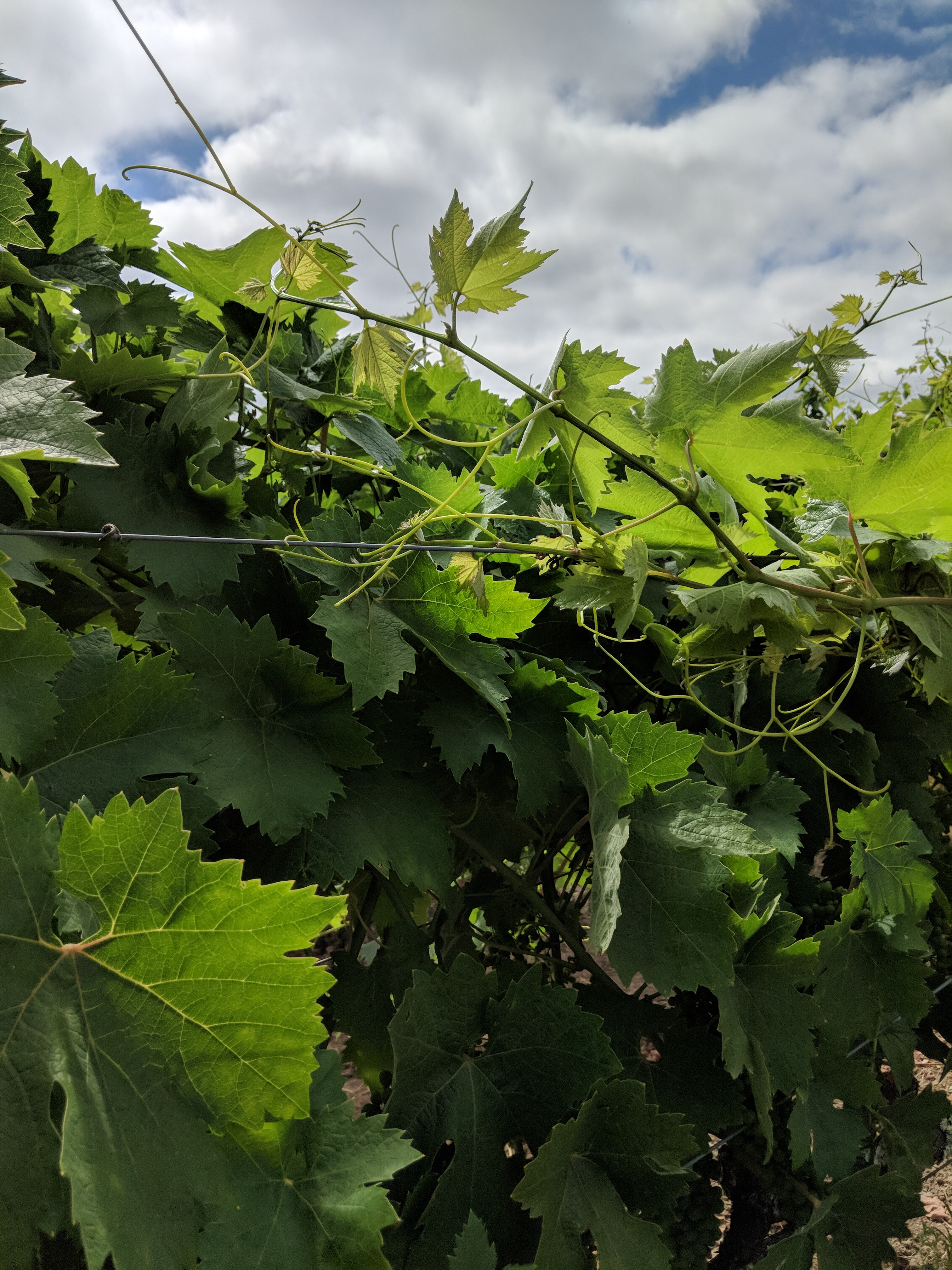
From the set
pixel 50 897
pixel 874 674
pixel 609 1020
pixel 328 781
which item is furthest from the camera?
pixel 874 674

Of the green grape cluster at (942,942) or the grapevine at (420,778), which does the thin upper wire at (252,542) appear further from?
the green grape cluster at (942,942)

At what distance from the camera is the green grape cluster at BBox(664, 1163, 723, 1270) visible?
36.0 inches

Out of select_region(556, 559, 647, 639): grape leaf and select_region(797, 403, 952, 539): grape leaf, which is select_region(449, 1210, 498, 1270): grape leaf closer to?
select_region(556, 559, 647, 639): grape leaf

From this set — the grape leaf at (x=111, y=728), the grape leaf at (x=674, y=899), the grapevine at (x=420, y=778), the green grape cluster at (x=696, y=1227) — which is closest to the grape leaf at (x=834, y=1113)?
the grapevine at (x=420, y=778)

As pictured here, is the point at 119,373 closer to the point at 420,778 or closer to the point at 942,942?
the point at 420,778

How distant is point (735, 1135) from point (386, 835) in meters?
0.68

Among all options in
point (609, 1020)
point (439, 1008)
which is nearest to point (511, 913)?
point (609, 1020)

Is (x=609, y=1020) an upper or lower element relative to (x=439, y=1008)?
lower

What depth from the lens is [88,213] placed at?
880 mm

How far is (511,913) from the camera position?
113cm

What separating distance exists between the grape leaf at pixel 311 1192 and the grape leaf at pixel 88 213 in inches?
33.5

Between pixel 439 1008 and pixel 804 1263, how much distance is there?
0.62 m

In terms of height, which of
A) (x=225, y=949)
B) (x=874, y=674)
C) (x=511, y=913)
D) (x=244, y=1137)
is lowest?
(x=511, y=913)

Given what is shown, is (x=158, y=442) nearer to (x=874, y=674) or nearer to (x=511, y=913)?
(x=511, y=913)
